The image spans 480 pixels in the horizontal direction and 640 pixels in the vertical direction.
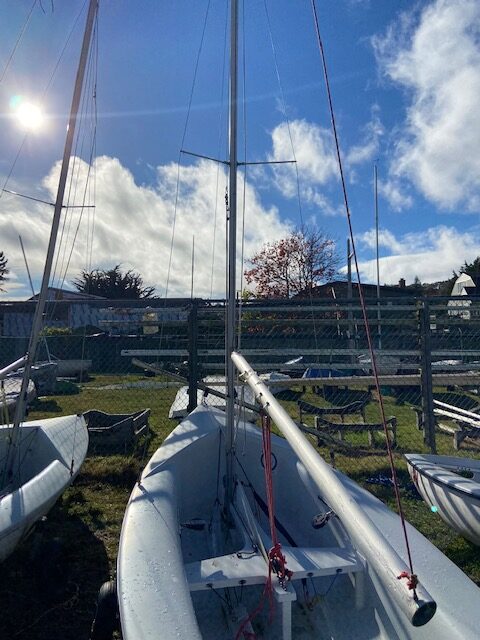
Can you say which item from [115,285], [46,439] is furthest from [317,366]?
[115,285]

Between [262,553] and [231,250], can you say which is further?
[231,250]

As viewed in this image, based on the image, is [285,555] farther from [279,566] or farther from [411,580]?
[411,580]

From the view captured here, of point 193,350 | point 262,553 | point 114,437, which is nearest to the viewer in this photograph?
point 262,553

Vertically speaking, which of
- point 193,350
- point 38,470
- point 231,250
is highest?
point 231,250

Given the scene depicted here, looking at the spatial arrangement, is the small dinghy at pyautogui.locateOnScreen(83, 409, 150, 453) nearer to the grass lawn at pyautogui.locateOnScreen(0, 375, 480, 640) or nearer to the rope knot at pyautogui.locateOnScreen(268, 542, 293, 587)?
the grass lawn at pyautogui.locateOnScreen(0, 375, 480, 640)

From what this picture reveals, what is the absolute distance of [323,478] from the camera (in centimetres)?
189

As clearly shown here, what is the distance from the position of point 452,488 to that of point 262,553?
1.82 meters

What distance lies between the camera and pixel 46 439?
461 cm

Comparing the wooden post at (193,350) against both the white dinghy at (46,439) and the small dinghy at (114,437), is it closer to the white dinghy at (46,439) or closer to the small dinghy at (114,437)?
the small dinghy at (114,437)

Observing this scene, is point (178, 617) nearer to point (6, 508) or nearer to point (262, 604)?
point (262, 604)

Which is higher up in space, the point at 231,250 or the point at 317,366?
the point at 231,250

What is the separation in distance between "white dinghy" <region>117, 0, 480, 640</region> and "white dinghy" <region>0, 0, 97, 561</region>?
2.87 ft

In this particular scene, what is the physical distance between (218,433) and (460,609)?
2428 mm

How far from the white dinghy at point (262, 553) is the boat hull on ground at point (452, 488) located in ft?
2.88
